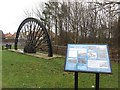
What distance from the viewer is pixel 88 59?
279 inches

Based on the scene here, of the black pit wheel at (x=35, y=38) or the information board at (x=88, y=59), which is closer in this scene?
the information board at (x=88, y=59)

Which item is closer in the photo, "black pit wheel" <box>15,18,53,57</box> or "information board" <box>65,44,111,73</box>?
"information board" <box>65,44,111,73</box>

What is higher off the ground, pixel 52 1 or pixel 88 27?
pixel 52 1

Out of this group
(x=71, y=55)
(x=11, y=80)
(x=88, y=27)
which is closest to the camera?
(x=71, y=55)

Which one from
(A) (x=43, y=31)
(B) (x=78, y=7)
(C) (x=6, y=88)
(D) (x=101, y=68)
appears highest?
(B) (x=78, y=7)

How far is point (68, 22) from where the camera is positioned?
4094 centimetres

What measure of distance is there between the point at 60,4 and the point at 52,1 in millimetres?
2529

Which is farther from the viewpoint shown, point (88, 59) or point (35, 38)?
point (35, 38)

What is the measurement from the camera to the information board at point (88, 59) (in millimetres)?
6840

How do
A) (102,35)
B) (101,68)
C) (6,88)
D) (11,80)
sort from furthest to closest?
(102,35) < (11,80) < (6,88) < (101,68)

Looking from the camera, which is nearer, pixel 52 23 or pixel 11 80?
pixel 11 80

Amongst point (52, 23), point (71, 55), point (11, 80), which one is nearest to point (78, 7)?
point (52, 23)

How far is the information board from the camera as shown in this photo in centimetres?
684

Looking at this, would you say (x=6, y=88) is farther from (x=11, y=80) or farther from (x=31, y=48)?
(x=31, y=48)
